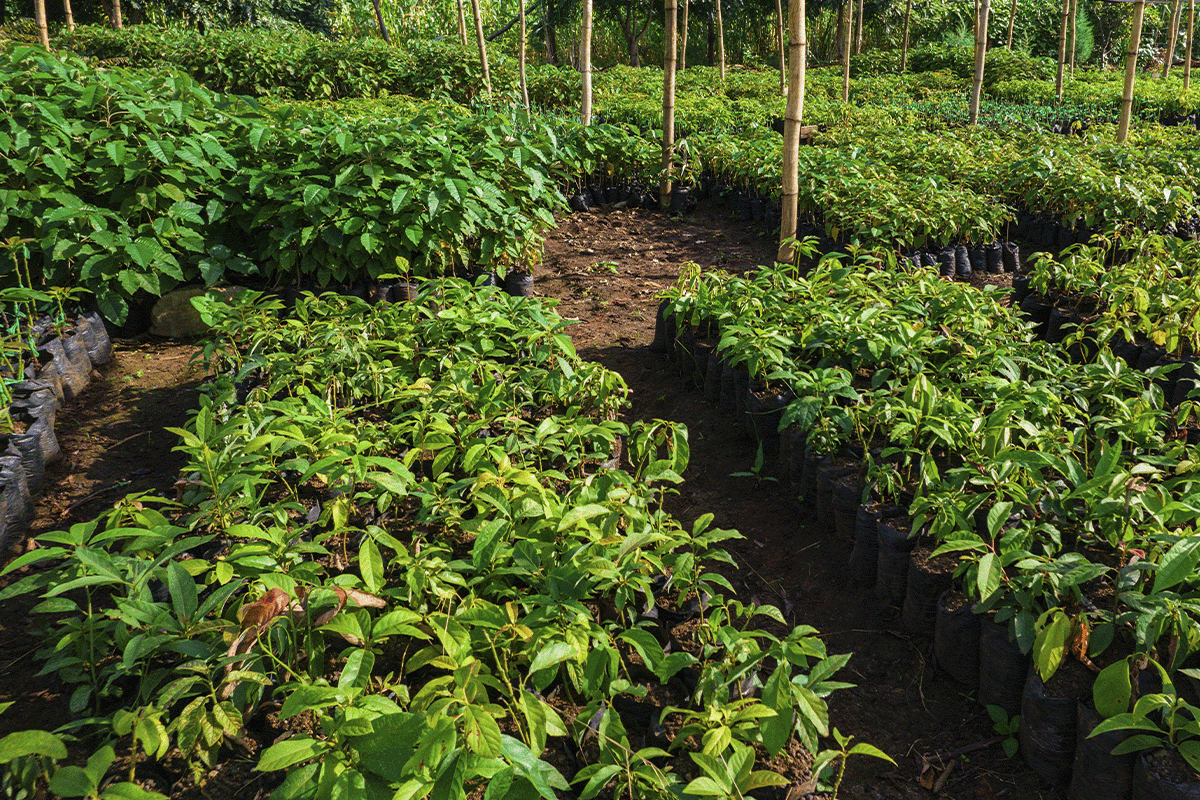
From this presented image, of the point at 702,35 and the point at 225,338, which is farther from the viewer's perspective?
the point at 702,35

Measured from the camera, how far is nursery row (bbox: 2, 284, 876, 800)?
5.21 feet

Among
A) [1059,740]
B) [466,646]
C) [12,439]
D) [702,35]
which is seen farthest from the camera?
[702,35]

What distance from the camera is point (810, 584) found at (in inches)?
115

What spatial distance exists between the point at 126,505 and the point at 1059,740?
2639 millimetres

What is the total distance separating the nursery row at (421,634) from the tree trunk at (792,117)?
102 inches

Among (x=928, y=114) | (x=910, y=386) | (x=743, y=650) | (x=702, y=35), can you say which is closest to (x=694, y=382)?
(x=910, y=386)

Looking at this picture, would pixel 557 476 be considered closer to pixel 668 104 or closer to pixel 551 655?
pixel 551 655

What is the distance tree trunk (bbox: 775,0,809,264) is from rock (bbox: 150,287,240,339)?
11.9ft

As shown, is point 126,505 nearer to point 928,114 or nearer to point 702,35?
point 928,114

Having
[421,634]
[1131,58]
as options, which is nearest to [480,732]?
[421,634]

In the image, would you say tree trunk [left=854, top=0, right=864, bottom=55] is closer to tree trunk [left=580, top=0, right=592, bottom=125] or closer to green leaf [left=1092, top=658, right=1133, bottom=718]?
tree trunk [left=580, top=0, right=592, bottom=125]

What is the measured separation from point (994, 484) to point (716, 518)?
1.20 m

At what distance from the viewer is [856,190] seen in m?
6.25

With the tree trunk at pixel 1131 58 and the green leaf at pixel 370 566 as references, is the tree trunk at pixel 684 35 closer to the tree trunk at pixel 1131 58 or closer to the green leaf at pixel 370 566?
the tree trunk at pixel 1131 58
